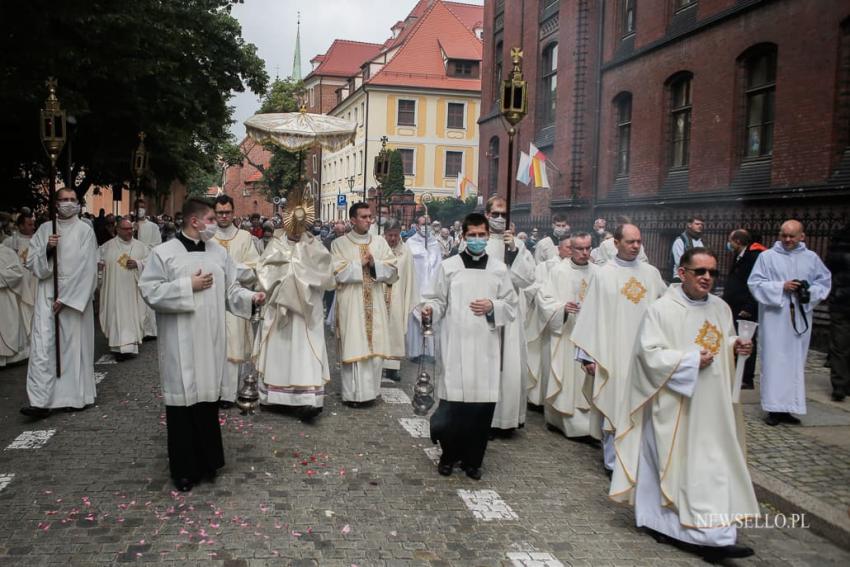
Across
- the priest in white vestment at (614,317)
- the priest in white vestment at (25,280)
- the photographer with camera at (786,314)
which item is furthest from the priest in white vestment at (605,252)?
the priest in white vestment at (25,280)

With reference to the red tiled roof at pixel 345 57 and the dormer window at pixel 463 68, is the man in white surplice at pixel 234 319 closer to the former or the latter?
the dormer window at pixel 463 68

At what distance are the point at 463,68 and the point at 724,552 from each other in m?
56.1

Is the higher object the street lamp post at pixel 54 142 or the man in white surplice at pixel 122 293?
the street lamp post at pixel 54 142

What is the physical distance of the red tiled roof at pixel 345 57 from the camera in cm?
8100

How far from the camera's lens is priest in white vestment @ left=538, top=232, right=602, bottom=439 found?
7934 mm

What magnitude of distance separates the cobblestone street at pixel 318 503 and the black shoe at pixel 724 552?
9 centimetres

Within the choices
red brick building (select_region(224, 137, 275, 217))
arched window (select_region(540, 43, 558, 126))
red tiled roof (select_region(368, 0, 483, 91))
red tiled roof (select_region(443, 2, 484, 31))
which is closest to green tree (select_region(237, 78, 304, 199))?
red tiled roof (select_region(368, 0, 483, 91))

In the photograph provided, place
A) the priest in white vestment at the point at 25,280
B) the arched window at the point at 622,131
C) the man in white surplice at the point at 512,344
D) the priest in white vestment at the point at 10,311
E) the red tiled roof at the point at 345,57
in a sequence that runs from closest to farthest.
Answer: the man in white surplice at the point at 512,344
the priest in white vestment at the point at 10,311
the priest in white vestment at the point at 25,280
the arched window at the point at 622,131
the red tiled roof at the point at 345,57

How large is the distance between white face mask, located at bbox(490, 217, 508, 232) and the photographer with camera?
114 inches

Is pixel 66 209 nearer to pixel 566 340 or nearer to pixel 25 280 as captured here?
pixel 25 280

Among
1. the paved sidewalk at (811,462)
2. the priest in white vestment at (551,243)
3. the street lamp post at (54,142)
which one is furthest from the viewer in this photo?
the priest in white vestment at (551,243)

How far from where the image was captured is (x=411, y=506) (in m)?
5.77

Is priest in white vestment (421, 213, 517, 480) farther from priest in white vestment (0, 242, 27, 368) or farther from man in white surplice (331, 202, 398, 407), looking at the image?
priest in white vestment (0, 242, 27, 368)

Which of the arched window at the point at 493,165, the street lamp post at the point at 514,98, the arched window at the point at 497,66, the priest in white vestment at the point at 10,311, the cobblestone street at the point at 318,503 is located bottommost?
the cobblestone street at the point at 318,503
